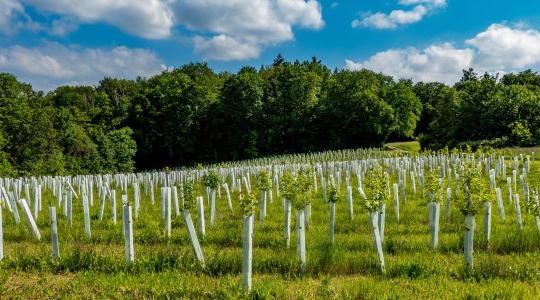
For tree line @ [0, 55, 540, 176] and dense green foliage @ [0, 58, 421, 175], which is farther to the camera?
dense green foliage @ [0, 58, 421, 175]

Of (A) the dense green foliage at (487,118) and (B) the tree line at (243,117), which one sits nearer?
(A) the dense green foliage at (487,118)

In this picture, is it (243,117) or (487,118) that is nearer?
(487,118)

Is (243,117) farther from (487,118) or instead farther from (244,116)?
(487,118)

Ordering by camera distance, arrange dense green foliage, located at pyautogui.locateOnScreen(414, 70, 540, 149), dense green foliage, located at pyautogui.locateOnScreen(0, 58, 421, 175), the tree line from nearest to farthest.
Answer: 1. dense green foliage, located at pyautogui.locateOnScreen(414, 70, 540, 149)
2. the tree line
3. dense green foliage, located at pyautogui.locateOnScreen(0, 58, 421, 175)

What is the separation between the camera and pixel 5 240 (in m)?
9.67

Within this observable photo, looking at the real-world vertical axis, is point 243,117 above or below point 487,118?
above

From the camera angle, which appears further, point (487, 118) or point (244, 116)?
point (244, 116)

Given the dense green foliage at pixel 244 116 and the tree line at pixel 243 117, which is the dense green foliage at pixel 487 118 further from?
the dense green foliage at pixel 244 116

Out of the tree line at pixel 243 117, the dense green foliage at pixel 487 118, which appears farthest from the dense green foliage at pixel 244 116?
the dense green foliage at pixel 487 118

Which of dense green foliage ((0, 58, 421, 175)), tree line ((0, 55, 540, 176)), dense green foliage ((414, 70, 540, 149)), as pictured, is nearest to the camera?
dense green foliage ((414, 70, 540, 149))

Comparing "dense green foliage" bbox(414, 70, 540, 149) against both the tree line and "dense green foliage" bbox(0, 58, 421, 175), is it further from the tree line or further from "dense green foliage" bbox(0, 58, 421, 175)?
"dense green foliage" bbox(0, 58, 421, 175)

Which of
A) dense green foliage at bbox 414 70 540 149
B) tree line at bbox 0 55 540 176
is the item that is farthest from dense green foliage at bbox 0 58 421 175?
dense green foliage at bbox 414 70 540 149

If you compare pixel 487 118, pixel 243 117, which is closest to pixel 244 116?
pixel 243 117

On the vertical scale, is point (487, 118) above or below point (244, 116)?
below
